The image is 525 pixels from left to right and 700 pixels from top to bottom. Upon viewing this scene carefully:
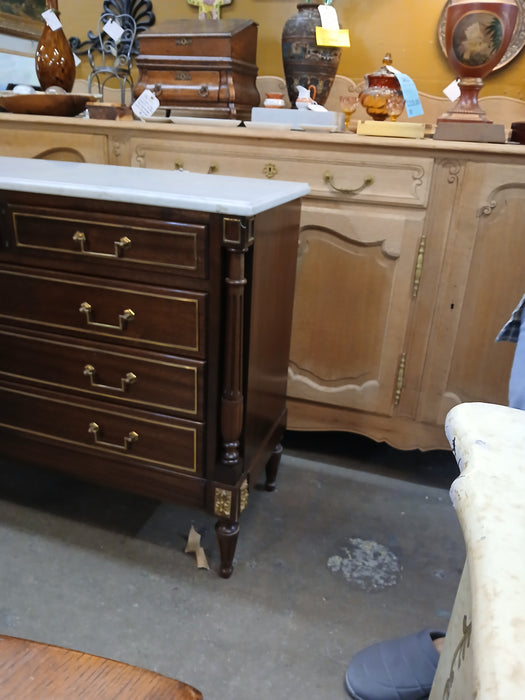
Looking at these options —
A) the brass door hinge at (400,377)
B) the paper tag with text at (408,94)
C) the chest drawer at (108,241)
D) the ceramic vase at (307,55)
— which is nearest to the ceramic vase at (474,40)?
the paper tag with text at (408,94)

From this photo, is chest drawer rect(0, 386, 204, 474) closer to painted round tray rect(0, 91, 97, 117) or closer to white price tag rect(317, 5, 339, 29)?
painted round tray rect(0, 91, 97, 117)

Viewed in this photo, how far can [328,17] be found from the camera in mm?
1672

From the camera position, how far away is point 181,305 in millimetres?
1139

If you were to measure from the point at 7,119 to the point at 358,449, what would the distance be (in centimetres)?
159

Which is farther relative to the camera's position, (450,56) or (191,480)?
(450,56)

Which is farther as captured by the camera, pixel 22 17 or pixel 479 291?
pixel 22 17

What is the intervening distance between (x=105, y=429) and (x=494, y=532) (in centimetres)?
110

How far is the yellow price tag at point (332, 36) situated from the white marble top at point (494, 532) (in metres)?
1.53

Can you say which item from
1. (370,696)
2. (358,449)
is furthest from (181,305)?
(358,449)

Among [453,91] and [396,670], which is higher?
[453,91]

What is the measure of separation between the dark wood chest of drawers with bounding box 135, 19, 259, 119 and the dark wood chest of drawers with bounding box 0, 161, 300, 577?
0.62 meters

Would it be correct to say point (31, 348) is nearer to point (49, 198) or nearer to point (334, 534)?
point (49, 198)

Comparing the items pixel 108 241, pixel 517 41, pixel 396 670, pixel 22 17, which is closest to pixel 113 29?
pixel 22 17

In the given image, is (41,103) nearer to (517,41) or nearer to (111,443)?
(111,443)
